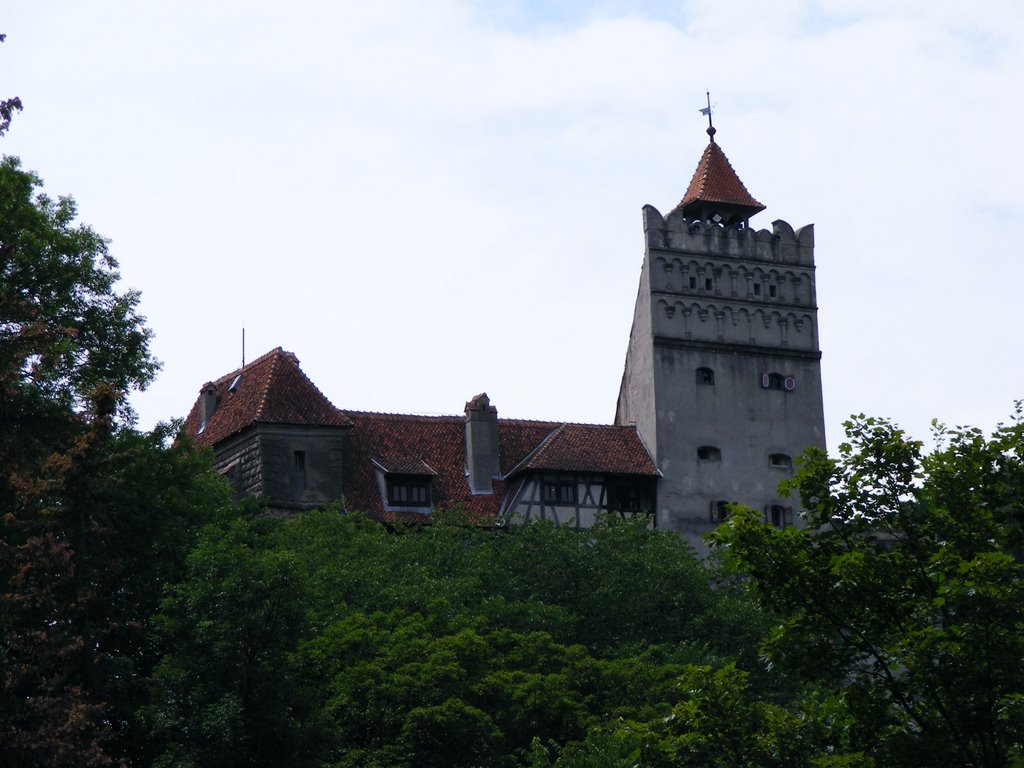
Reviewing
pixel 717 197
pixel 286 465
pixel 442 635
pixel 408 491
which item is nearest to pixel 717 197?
pixel 717 197

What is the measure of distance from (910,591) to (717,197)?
42.8m

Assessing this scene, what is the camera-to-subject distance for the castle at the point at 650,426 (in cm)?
5716

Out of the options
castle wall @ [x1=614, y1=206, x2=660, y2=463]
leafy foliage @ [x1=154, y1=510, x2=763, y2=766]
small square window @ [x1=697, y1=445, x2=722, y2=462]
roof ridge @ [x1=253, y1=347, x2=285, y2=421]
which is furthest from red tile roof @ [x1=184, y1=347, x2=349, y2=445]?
small square window @ [x1=697, y1=445, x2=722, y2=462]

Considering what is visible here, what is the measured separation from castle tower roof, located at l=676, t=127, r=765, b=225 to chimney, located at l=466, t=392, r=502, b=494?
1012 cm

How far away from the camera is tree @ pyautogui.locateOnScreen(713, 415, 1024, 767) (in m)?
22.8

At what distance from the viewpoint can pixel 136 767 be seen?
33.9 metres

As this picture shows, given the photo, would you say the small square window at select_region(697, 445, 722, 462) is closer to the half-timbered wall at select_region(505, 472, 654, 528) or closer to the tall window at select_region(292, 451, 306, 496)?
the half-timbered wall at select_region(505, 472, 654, 528)

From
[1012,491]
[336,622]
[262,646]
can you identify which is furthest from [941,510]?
[336,622]

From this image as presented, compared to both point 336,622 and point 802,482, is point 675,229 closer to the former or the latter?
point 336,622

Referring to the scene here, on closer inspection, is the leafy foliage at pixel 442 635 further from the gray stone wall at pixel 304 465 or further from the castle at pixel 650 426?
the castle at pixel 650 426

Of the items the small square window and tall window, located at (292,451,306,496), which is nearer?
tall window, located at (292,451,306,496)

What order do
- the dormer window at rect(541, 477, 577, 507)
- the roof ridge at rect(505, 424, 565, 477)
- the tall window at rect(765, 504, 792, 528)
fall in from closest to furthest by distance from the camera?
the dormer window at rect(541, 477, 577, 507) < the roof ridge at rect(505, 424, 565, 477) < the tall window at rect(765, 504, 792, 528)

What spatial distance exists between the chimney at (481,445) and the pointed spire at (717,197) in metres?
9.91

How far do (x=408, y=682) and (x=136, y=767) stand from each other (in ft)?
20.7
